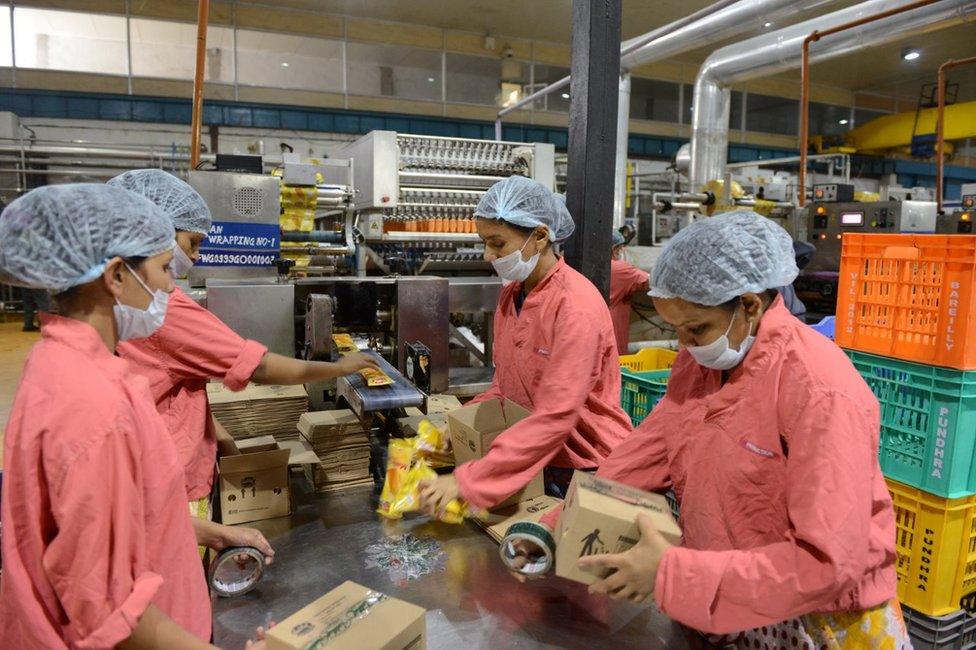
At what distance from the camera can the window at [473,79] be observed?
10.4 metres

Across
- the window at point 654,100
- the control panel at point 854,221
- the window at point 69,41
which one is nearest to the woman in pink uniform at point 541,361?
the control panel at point 854,221

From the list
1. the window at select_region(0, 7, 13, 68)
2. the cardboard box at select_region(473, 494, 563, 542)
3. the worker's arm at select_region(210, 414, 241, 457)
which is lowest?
the cardboard box at select_region(473, 494, 563, 542)

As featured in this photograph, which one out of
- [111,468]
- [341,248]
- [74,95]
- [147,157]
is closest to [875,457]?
[111,468]

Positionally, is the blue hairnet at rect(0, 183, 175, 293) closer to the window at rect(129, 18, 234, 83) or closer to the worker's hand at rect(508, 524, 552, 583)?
the worker's hand at rect(508, 524, 552, 583)

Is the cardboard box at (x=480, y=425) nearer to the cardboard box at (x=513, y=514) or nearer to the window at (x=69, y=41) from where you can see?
the cardboard box at (x=513, y=514)

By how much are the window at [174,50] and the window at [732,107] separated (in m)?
8.11

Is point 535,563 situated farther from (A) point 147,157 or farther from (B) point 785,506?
(A) point 147,157

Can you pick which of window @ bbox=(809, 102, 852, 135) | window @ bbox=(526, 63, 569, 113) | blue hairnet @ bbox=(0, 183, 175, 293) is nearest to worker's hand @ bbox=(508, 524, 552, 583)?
blue hairnet @ bbox=(0, 183, 175, 293)

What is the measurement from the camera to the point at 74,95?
833 cm

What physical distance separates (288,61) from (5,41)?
3.51m

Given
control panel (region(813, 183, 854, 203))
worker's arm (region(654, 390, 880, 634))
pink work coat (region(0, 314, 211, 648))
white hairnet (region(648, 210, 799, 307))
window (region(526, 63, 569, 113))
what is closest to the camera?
pink work coat (region(0, 314, 211, 648))

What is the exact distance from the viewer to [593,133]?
2.29 m

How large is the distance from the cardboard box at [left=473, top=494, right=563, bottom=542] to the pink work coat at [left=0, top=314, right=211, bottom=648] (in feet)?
3.31

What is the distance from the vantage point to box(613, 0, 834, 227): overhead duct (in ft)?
15.3
